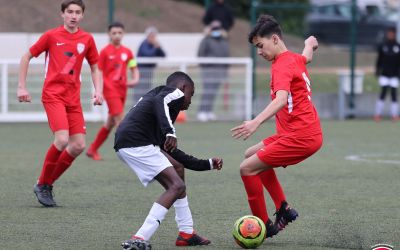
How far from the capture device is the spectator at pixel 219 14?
20.8 meters

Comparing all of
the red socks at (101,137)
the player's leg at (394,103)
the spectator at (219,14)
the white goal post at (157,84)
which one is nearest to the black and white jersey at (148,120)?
the red socks at (101,137)

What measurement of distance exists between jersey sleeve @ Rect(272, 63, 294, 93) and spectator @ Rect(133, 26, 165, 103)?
38.4 ft

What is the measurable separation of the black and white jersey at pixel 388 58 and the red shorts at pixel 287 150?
13546 millimetres

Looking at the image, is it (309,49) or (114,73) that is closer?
(309,49)

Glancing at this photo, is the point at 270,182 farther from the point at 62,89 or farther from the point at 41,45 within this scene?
the point at 41,45

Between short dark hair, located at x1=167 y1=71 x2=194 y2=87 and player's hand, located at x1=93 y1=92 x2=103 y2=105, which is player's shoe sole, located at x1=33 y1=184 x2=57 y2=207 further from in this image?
short dark hair, located at x1=167 y1=71 x2=194 y2=87

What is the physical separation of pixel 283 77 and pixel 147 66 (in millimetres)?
12182

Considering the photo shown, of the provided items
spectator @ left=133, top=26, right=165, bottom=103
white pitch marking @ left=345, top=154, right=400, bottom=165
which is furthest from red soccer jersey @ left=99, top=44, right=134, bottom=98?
spectator @ left=133, top=26, right=165, bottom=103

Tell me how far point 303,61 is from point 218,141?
824 cm

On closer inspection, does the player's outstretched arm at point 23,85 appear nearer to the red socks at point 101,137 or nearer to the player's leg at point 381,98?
the red socks at point 101,137

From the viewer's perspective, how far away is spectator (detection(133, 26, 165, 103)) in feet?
61.8

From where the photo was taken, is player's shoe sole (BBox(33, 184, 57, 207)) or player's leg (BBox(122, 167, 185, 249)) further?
player's shoe sole (BBox(33, 184, 57, 207))

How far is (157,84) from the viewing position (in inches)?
731

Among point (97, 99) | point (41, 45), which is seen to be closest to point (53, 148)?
point (97, 99)
